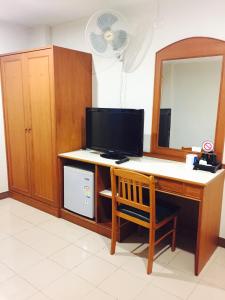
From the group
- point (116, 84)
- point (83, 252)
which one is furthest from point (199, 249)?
point (116, 84)

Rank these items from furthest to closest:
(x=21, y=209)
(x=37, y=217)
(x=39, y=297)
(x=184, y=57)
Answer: (x=21, y=209)
(x=37, y=217)
(x=184, y=57)
(x=39, y=297)

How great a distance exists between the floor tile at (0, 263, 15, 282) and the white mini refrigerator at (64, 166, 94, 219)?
0.96m

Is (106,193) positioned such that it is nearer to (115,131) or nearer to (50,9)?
(115,131)

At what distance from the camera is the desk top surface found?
209 centimetres

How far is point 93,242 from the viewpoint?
2611 mm

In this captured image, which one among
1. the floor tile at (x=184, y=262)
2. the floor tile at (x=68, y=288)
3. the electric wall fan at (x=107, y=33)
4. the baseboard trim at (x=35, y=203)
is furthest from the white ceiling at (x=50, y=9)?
the floor tile at (x=68, y=288)

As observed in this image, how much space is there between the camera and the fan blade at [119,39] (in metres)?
2.63

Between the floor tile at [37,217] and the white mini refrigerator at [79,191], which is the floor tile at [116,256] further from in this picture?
the floor tile at [37,217]

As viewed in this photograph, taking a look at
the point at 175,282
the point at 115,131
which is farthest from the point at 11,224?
the point at 175,282

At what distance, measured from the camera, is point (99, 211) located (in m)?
2.77

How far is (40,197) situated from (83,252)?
113cm

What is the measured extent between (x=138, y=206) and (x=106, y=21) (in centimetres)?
183

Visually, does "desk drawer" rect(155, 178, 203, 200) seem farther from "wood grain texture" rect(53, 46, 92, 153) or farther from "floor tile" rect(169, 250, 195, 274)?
"wood grain texture" rect(53, 46, 92, 153)

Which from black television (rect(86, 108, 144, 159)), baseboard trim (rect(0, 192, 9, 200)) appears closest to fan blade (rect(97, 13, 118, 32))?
black television (rect(86, 108, 144, 159))
